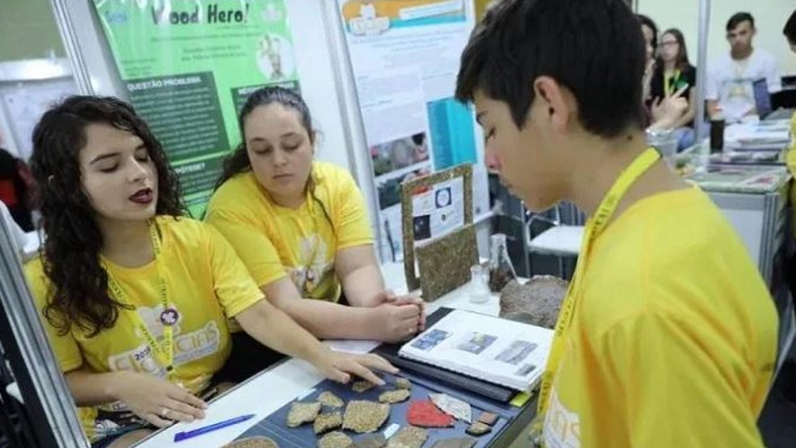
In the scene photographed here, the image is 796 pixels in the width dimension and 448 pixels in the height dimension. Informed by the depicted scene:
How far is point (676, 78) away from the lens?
3.59m

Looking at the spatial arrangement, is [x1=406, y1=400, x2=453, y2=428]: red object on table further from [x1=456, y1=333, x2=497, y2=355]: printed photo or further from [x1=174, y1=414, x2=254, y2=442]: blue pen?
[x1=174, y1=414, x2=254, y2=442]: blue pen

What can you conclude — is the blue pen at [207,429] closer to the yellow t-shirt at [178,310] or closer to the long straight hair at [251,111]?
the yellow t-shirt at [178,310]

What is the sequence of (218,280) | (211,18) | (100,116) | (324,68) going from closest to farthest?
1. (100,116)
2. (218,280)
3. (211,18)
4. (324,68)

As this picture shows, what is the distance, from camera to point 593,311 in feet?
1.68

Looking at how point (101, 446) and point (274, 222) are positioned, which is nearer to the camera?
point (101, 446)

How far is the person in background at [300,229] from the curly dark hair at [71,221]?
1.08 ft

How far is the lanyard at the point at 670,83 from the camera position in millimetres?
3564

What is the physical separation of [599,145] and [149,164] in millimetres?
1047

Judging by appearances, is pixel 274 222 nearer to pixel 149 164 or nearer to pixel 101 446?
pixel 149 164

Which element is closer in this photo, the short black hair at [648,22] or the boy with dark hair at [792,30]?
the short black hair at [648,22]

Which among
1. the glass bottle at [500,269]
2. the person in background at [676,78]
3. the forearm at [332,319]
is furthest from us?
the person in background at [676,78]

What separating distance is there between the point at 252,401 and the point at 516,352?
1.77 feet

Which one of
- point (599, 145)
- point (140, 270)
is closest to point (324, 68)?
point (140, 270)

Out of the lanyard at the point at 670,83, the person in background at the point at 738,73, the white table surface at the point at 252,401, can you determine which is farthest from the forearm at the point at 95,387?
the person in background at the point at 738,73
